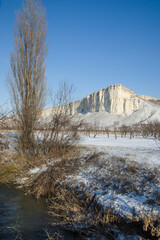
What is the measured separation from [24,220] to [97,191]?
2.24 metres

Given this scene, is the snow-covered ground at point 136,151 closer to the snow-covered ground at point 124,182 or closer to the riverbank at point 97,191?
the snow-covered ground at point 124,182

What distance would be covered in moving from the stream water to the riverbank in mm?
274

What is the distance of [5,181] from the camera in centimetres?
760

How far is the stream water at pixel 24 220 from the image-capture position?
395 centimetres

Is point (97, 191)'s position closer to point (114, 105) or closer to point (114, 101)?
point (114, 105)

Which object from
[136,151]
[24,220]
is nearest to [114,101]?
[136,151]

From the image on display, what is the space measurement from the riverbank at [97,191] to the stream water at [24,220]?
27cm

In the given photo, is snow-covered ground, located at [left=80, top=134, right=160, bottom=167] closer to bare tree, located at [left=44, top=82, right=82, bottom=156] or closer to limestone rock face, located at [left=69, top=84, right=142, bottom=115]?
bare tree, located at [left=44, top=82, right=82, bottom=156]

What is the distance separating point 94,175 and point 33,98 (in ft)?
17.3

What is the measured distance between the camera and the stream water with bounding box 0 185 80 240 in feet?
13.0

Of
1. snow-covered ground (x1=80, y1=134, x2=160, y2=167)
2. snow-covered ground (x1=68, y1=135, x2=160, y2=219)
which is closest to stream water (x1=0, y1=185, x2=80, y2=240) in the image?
snow-covered ground (x1=68, y1=135, x2=160, y2=219)

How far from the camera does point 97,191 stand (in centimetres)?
558

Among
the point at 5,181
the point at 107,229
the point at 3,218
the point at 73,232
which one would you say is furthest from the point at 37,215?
the point at 5,181

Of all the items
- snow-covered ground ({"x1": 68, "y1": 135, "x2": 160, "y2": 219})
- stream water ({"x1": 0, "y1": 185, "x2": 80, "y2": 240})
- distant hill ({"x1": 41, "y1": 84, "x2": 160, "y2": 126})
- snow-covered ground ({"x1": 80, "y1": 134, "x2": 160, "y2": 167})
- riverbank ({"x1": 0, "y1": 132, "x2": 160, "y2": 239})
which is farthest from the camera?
distant hill ({"x1": 41, "y1": 84, "x2": 160, "y2": 126})
